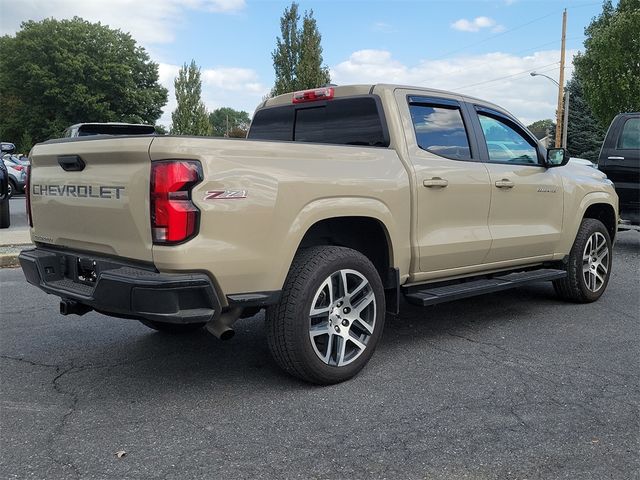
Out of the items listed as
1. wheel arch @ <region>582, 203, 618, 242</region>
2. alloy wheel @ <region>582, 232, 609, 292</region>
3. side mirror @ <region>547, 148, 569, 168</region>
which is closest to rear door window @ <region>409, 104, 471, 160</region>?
side mirror @ <region>547, 148, 569, 168</region>

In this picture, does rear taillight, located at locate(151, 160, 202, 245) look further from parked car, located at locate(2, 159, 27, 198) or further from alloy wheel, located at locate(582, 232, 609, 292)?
parked car, located at locate(2, 159, 27, 198)

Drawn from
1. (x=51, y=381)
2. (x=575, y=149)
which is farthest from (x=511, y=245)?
(x=575, y=149)

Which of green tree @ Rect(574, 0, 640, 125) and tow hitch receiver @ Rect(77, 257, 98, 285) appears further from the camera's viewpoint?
green tree @ Rect(574, 0, 640, 125)

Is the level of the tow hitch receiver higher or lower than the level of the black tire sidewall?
higher

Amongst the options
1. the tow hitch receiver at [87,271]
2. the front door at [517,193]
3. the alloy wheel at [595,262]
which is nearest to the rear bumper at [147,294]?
the tow hitch receiver at [87,271]

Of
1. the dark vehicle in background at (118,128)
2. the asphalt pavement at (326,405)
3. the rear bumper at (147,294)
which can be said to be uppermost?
the dark vehicle in background at (118,128)

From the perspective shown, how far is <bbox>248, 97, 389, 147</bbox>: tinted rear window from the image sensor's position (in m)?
4.20

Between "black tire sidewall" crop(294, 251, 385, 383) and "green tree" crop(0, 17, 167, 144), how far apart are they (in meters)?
51.0

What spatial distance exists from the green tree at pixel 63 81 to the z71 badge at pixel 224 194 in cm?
5125

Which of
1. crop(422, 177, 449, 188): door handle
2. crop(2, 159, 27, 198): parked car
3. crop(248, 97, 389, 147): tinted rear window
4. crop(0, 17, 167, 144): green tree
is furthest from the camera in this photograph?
crop(0, 17, 167, 144): green tree

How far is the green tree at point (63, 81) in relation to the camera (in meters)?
49.9

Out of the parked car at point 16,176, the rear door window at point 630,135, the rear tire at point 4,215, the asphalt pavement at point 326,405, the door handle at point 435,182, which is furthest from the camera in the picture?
the parked car at point 16,176

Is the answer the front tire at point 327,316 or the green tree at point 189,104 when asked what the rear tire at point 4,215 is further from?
the green tree at point 189,104

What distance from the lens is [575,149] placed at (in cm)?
4106
